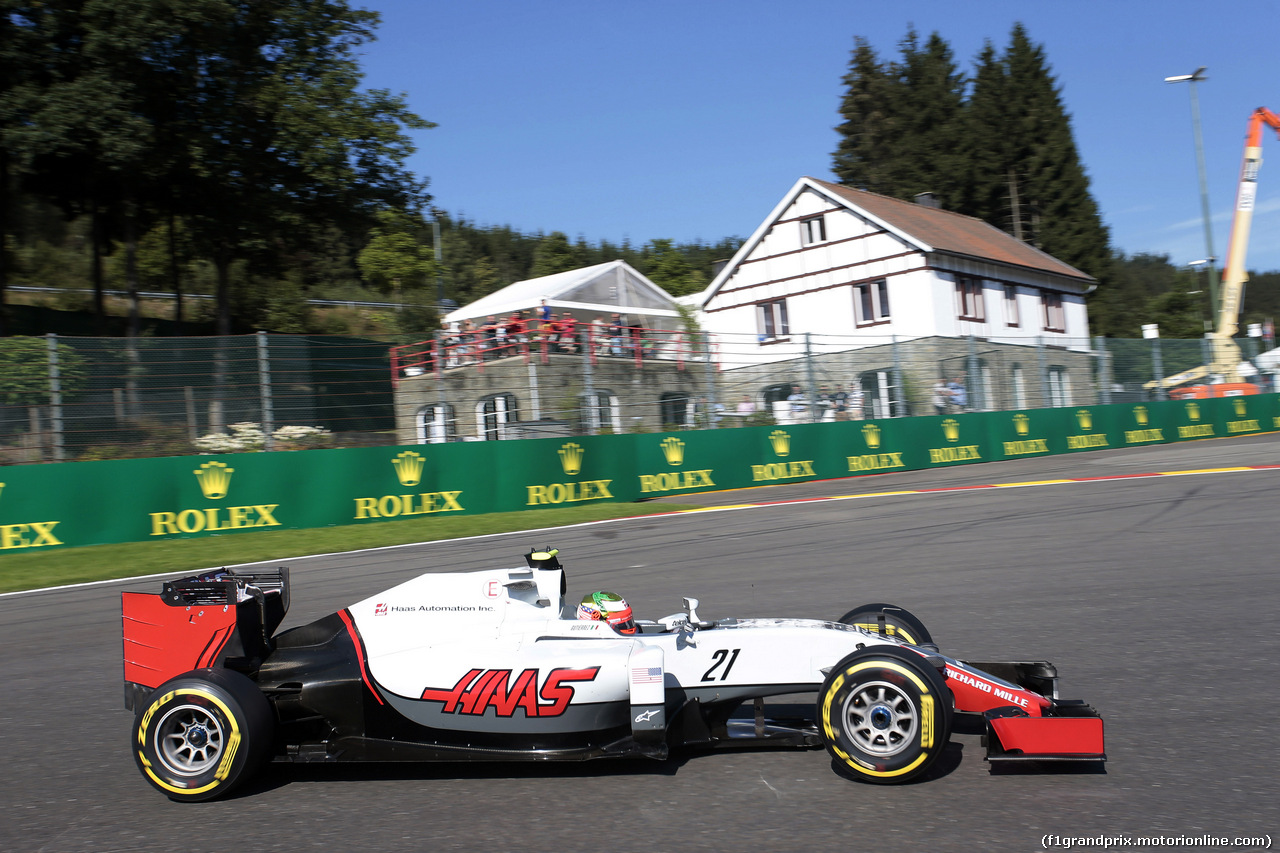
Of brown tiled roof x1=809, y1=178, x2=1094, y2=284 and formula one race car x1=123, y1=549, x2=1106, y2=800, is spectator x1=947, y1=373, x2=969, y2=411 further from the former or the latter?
formula one race car x1=123, y1=549, x2=1106, y2=800

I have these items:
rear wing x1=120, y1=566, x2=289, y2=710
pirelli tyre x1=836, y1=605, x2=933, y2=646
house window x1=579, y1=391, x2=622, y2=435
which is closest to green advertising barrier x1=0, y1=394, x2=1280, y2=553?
house window x1=579, y1=391, x2=622, y2=435

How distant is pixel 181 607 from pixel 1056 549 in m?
7.48

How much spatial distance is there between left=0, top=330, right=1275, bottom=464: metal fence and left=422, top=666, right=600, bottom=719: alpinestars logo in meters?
10.5

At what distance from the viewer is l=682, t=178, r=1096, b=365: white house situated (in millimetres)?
32438

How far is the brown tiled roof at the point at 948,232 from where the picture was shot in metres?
33.4

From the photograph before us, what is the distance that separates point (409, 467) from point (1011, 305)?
28211mm

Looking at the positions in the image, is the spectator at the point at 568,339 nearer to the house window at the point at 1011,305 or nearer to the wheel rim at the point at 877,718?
the wheel rim at the point at 877,718

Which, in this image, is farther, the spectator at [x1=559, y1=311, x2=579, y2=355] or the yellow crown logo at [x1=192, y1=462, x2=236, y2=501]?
the spectator at [x1=559, y1=311, x2=579, y2=355]

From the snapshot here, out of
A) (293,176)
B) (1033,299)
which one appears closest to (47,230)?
(293,176)

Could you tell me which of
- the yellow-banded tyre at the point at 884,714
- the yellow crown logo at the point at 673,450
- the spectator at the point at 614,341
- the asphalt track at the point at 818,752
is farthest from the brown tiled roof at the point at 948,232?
the yellow-banded tyre at the point at 884,714

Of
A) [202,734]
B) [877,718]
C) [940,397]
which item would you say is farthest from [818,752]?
[940,397]

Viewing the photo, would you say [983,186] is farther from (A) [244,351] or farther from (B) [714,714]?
(B) [714,714]

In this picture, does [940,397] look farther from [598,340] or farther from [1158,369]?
[598,340]

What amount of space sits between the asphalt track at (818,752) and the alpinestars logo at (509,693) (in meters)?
0.31
